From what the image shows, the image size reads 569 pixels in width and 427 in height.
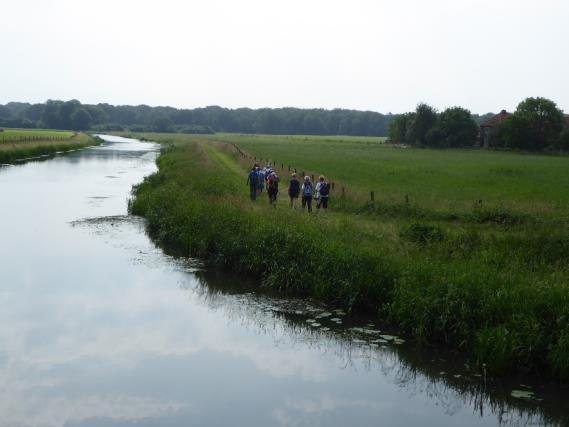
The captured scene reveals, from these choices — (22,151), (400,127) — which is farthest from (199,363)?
(400,127)

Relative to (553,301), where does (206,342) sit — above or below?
below

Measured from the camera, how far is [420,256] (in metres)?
16.3

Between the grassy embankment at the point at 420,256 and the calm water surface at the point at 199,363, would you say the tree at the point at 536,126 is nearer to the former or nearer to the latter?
the grassy embankment at the point at 420,256

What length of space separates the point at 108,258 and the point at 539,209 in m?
16.2

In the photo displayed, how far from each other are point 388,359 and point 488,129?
342 ft

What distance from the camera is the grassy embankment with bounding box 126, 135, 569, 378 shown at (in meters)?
12.2

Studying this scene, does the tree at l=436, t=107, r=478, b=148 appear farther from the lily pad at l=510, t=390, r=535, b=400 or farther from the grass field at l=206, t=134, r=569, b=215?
the lily pad at l=510, t=390, r=535, b=400

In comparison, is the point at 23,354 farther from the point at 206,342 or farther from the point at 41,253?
the point at 41,253

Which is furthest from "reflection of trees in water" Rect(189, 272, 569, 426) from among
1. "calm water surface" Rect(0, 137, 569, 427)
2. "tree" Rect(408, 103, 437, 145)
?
"tree" Rect(408, 103, 437, 145)

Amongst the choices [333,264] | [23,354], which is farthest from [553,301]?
[23,354]

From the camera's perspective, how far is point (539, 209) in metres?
24.6

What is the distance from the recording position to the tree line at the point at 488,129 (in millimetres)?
92000

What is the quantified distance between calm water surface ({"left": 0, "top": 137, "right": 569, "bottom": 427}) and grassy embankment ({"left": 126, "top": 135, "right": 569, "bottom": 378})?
27.9 inches

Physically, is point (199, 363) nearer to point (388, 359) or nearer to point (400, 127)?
point (388, 359)
